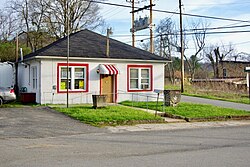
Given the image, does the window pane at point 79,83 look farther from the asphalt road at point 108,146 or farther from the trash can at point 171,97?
the asphalt road at point 108,146

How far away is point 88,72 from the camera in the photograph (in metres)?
24.1

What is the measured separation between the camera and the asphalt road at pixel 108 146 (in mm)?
8422

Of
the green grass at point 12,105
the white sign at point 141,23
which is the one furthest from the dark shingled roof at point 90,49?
the white sign at point 141,23

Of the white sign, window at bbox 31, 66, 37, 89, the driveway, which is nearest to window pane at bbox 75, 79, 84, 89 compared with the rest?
window at bbox 31, 66, 37, 89

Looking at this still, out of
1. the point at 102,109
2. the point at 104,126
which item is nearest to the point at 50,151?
the point at 104,126

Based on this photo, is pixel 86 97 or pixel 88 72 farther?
pixel 86 97

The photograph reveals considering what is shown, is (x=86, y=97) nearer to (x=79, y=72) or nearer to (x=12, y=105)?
(x=79, y=72)

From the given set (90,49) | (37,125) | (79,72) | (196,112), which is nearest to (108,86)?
(79,72)

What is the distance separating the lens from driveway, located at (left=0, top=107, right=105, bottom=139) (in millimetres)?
13559

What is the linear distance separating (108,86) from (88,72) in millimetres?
1886

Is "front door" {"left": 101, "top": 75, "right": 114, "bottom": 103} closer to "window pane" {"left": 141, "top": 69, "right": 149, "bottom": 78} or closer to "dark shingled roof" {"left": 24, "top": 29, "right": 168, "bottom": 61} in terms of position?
"dark shingled roof" {"left": 24, "top": 29, "right": 168, "bottom": 61}

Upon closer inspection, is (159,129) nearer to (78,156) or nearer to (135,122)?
(135,122)

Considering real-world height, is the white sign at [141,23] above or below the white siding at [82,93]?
above

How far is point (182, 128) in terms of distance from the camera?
51.9 ft
